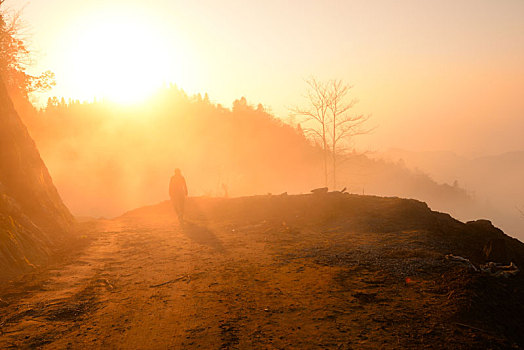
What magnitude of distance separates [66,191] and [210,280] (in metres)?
67.8

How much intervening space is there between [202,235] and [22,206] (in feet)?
21.2

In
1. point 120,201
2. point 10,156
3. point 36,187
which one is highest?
point 10,156

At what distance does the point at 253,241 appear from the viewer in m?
11.7

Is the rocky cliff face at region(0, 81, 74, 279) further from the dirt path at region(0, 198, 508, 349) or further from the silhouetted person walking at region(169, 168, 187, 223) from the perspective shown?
the silhouetted person walking at region(169, 168, 187, 223)

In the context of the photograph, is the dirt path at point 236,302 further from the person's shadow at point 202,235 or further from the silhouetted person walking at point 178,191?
the silhouetted person walking at point 178,191

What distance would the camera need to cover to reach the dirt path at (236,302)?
14.1 ft

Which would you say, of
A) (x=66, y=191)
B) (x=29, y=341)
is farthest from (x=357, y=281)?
(x=66, y=191)

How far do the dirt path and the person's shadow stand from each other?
114 cm

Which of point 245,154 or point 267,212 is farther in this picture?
point 245,154

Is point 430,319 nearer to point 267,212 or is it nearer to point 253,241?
point 253,241

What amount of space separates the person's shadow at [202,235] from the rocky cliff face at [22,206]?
474 cm

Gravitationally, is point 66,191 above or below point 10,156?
below

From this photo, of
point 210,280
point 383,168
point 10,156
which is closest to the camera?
point 210,280

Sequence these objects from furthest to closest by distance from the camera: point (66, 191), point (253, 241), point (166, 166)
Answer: point (166, 166) → point (66, 191) → point (253, 241)
